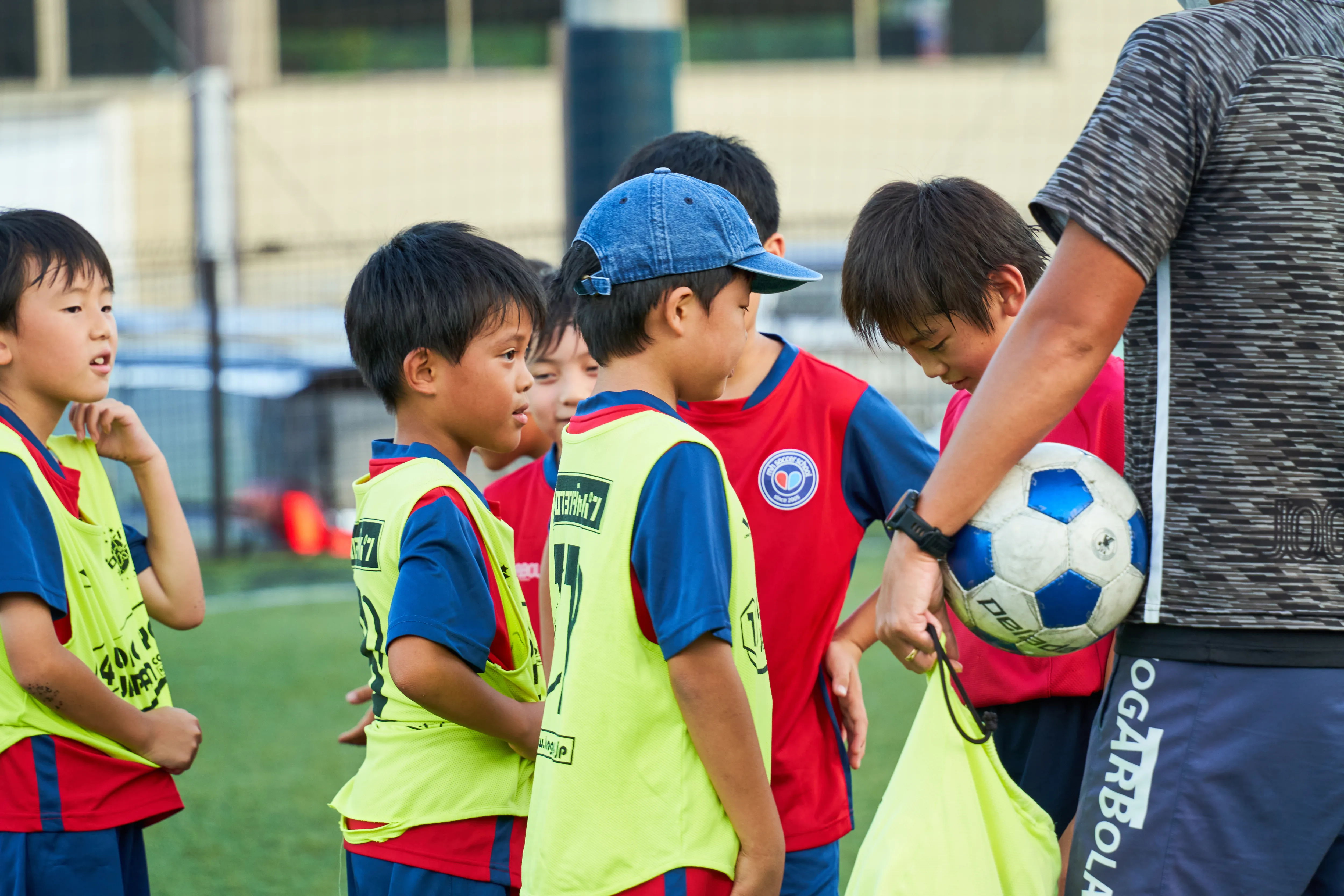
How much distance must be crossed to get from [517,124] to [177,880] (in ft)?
51.5

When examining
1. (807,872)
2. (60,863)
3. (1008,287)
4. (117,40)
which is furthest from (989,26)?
(60,863)

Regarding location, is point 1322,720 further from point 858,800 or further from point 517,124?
point 517,124

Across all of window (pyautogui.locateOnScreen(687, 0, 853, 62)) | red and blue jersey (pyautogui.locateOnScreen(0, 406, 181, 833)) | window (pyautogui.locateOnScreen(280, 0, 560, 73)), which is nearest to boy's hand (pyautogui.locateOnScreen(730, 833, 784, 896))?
red and blue jersey (pyautogui.locateOnScreen(0, 406, 181, 833))

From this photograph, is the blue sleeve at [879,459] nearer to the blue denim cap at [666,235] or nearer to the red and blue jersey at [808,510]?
the red and blue jersey at [808,510]

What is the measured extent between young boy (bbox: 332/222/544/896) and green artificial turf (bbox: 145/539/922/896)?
979 mm

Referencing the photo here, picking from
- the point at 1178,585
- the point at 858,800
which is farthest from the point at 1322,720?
the point at 858,800

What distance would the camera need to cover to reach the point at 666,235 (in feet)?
6.17

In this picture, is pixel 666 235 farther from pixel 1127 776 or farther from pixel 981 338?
pixel 1127 776

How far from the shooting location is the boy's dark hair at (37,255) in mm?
2395

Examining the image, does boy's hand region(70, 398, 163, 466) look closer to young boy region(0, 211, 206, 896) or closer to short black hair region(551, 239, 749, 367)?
young boy region(0, 211, 206, 896)

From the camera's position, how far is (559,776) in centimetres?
179

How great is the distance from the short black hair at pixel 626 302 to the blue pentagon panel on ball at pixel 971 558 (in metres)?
0.50

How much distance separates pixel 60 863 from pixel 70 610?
0.43m

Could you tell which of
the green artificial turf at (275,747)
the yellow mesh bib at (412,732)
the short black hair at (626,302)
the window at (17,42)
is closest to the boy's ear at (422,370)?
the yellow mesh bib at (412,732)
